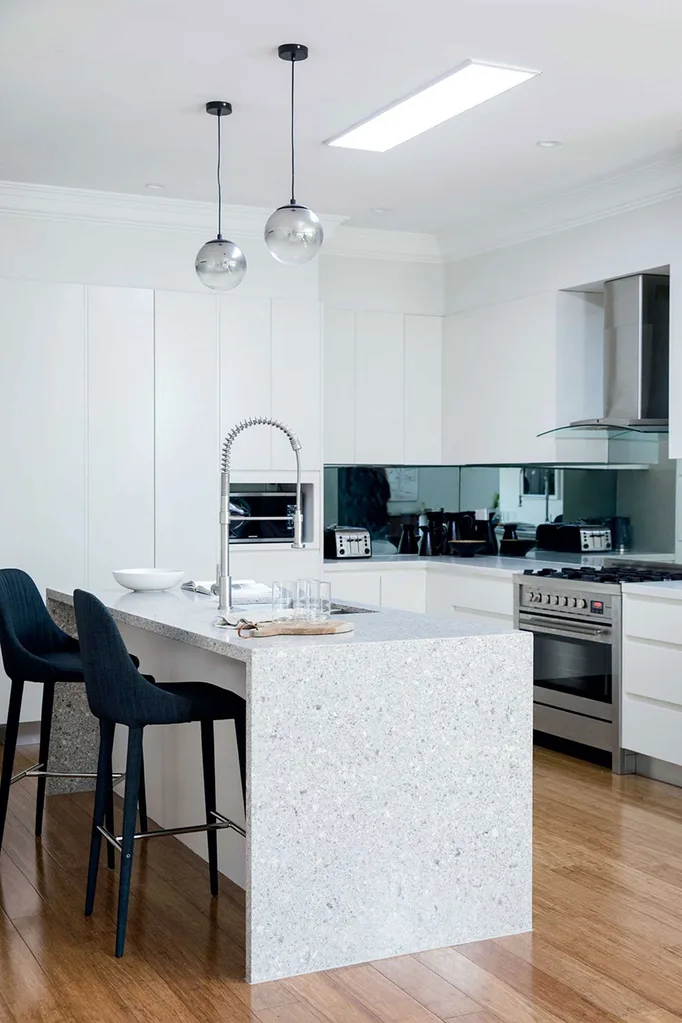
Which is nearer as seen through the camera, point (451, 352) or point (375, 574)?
point (375, 574)

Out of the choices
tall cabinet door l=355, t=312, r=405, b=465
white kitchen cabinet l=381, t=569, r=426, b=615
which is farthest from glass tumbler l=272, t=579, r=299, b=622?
tall cabinet door l=355, t=312, r=405, b=465

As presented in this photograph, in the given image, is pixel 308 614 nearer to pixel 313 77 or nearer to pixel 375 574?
pixel 313 77

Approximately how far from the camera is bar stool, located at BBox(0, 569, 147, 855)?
12.7ft

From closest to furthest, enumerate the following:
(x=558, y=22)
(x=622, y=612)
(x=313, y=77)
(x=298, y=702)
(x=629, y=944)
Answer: (x=298, y=702), (x=629, y=944), (x=558, y=22), (x=313, y=77), (x=622, y=612)

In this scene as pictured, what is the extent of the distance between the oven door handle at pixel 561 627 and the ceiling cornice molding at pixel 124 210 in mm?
2369

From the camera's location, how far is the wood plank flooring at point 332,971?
9.12ft

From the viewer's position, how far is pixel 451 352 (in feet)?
22.6

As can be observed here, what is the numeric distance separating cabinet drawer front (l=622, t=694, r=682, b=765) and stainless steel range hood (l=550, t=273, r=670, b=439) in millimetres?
1358

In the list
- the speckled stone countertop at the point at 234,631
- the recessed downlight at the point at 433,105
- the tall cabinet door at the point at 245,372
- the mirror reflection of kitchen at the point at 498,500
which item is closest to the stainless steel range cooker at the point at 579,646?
the mirror reflection of kitchen at the point at 498,500

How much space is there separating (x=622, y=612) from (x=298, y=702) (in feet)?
8.12

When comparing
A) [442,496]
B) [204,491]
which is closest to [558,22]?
[204,491]

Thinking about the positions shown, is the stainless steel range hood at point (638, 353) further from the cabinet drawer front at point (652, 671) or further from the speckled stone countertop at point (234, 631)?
the speckled stone countertop at point (234, 631)

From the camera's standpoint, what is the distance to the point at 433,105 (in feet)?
13.9

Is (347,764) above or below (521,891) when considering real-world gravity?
above
